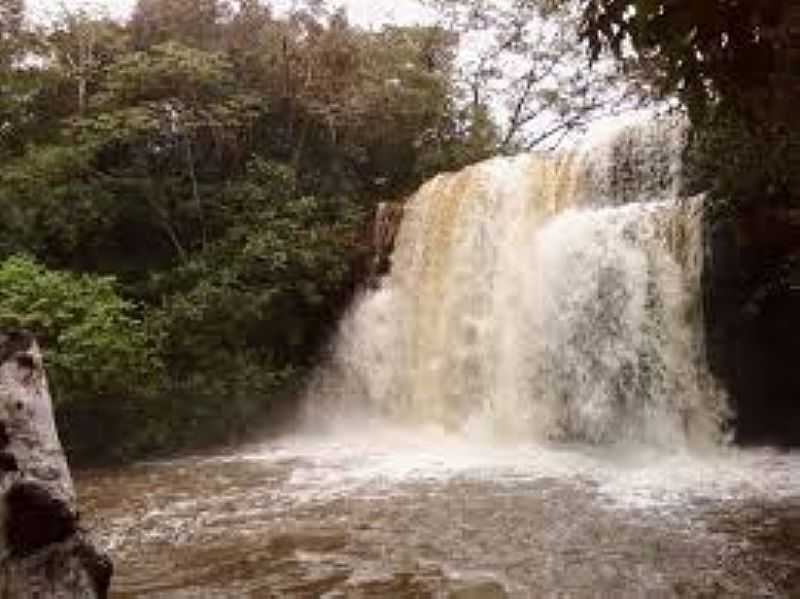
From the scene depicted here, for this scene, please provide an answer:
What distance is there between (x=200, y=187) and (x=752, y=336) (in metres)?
8.51

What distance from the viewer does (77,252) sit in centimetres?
1622

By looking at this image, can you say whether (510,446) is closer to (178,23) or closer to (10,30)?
(178,23)

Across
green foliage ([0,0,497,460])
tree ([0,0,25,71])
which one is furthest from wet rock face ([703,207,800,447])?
tree ([0,0,25,71])

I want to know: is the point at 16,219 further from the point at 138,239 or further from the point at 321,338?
the point at 321,338

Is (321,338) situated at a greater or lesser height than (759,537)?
greater

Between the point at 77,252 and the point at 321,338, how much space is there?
3723 mm

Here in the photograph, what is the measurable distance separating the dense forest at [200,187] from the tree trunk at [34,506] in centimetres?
872

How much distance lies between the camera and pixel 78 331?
1350 centimetres

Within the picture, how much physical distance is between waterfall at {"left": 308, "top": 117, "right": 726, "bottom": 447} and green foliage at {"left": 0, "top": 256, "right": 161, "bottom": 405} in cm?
322

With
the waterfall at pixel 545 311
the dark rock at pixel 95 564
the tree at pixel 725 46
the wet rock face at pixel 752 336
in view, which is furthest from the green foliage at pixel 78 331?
the dark rock at pixel 95 564

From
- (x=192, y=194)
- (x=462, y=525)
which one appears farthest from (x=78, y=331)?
(x=462, y=525)

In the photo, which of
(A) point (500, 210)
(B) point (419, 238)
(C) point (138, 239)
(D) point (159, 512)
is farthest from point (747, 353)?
(C) point (138, 239)

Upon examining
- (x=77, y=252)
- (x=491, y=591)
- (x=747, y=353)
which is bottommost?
(x=491, y=591)

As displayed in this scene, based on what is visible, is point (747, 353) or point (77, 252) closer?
point (747, 353)
